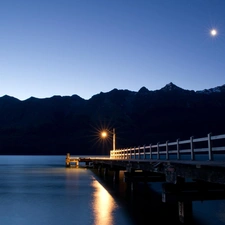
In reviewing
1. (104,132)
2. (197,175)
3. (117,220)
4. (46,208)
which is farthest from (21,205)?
(104,132)

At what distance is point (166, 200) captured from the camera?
14930 millimetres

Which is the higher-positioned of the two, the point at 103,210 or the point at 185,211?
the point at 185,211

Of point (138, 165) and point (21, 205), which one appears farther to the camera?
point (21, 205)

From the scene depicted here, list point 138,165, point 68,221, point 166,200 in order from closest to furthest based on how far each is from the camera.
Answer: point 166,200 → point 68,221 → point 138,165

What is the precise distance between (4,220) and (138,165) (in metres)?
9.45

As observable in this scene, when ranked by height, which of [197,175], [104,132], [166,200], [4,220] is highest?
[104,132]

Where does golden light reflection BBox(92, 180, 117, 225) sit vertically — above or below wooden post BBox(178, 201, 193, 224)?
below

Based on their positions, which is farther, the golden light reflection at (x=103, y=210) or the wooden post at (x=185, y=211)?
the golden light reflection at (x=103, y=210)

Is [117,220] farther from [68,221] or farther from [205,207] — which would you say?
[205,207]

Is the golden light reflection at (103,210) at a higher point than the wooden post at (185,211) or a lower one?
lower

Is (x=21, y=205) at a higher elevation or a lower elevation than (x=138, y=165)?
lower

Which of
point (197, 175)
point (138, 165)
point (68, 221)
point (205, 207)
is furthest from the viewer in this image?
point (205, 207)

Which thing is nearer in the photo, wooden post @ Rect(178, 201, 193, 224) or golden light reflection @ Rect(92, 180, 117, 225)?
wooden post @ Rect(178, 201, 193, 224)

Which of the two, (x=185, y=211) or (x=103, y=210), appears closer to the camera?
(x=185, y=211)
